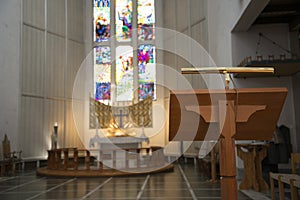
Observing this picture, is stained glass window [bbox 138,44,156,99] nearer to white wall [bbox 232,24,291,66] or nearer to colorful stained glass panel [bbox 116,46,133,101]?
colorful stained glass panel [bbox 116,46,133,101]

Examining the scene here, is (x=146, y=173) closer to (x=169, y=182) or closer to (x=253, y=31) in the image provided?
(x=169, y=182)

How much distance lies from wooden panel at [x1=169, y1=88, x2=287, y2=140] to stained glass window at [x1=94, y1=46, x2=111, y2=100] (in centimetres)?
1167

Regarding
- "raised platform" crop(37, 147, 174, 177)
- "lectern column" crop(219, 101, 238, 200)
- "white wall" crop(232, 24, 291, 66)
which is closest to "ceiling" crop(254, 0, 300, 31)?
"white wall" crop(232, 24, 291, 66)

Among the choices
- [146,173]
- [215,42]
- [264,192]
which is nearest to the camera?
[264,192]

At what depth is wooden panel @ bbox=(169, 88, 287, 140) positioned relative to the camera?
201 cm

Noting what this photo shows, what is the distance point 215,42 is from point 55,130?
19.7ft

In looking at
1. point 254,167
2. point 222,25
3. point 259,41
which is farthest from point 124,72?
point 254,167

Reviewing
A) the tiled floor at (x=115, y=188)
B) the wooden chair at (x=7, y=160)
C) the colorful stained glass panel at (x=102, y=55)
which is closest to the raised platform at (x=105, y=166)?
the tiled floor at (x=115, y=188)

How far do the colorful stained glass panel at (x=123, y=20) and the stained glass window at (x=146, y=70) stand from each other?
0.85 meters

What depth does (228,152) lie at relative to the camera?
2.18 meters

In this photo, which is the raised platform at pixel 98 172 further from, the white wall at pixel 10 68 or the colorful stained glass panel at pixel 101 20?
the colorful stained glass panel at pixel 101 20

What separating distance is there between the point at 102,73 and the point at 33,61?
329 centimetres

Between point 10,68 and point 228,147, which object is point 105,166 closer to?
point 10,68

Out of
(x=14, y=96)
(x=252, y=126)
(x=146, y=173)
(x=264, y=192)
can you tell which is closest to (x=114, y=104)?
(x=14, y=96)
